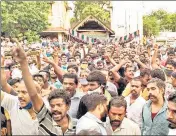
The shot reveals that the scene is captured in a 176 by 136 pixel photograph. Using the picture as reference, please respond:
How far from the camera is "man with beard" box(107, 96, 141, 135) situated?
3592 mm

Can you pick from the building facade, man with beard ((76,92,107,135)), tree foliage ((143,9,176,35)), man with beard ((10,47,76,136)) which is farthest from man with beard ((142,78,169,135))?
the building facade

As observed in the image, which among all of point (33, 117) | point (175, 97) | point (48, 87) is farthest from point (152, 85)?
point (48, 87)

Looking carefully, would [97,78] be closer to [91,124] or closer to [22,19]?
[91,124]

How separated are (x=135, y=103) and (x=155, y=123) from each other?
528mm

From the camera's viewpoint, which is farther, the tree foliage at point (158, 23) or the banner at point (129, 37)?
the tree foliage at point (158, 23)

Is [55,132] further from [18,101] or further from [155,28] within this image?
[155,28]

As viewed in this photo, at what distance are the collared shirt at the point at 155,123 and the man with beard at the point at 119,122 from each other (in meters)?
0.30

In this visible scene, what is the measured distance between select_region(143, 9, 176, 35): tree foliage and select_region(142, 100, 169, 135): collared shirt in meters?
26.8

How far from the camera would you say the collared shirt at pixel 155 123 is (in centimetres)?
386

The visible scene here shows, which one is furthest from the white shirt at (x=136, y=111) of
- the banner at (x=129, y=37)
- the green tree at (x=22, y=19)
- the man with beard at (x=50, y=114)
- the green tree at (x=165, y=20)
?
the green tree at (x=165, y=20)

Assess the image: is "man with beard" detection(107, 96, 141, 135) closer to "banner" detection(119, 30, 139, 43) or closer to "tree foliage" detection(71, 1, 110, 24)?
"banner" detection(119, 30, 139, 43)

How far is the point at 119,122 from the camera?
3.61 meters

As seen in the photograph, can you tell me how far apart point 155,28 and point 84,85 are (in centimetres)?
2708

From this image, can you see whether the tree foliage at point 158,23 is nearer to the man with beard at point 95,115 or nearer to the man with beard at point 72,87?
the man with beard at point 72,87
